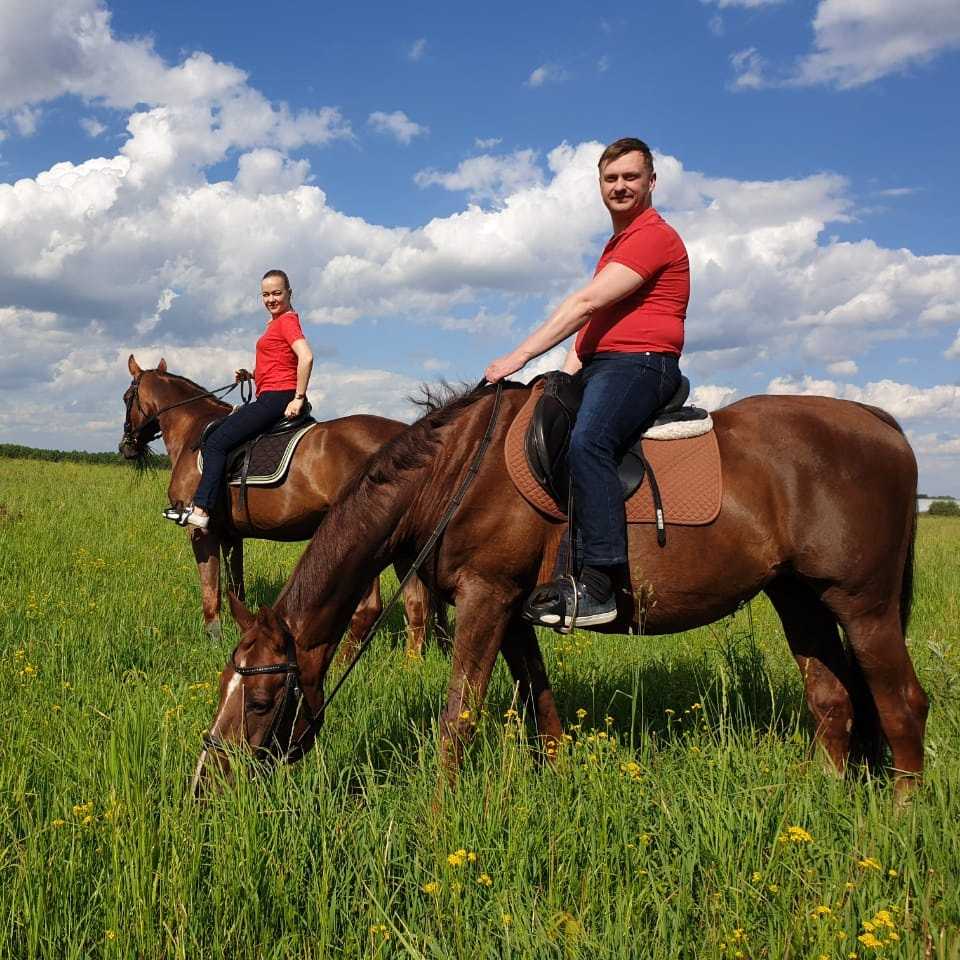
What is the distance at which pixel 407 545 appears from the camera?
384cm

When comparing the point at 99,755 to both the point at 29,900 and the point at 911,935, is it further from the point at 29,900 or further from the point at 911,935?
the point at 911,935

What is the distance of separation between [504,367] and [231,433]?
4.79 meters

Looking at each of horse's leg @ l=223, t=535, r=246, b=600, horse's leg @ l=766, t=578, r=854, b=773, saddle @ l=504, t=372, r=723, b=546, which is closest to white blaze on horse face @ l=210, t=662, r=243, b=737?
saddle @ l=504, t=372, r=723, b=546

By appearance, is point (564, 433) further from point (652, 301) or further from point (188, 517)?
point (188, 517)

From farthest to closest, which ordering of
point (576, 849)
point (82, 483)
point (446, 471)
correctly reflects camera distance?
point (82, 483), point (446, 471), point (576, 849)

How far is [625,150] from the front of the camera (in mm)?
3812

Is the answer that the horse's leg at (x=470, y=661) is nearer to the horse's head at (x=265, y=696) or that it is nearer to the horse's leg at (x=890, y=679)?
the horse's head at (x=265, y=696)

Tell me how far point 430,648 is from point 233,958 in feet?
13.8

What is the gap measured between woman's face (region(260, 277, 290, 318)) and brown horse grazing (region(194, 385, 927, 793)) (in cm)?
466

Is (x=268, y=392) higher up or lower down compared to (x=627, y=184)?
lower down

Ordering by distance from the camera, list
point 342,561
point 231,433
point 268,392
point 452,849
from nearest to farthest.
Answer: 1. point 452,849
2. point 342,561
3. point 231,433
4. point 268,392

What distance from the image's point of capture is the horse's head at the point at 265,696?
11.2 ft

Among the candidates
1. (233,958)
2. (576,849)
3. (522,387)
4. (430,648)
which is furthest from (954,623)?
(233,958)

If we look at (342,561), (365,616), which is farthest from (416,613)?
(342,561)
